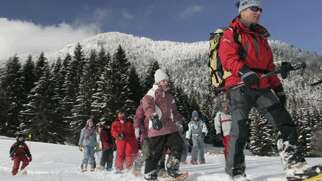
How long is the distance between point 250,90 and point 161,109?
3.07 meters

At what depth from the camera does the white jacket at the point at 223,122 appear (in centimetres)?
1108

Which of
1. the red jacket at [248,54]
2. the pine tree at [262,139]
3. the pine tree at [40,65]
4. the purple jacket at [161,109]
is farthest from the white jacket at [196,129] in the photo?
the pine tree at [262,139]

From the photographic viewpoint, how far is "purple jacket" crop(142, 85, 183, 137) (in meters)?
7.45

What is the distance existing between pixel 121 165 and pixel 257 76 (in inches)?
353

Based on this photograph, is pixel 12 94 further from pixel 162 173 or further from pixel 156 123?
pixel 156 123

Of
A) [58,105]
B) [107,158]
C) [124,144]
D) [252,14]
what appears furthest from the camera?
[58,105]

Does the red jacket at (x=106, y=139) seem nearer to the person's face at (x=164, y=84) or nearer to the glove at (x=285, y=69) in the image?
the person's face at (x=164, y=84)

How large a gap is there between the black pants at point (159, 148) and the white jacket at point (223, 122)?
3.59m

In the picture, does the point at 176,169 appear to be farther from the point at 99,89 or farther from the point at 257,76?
the point at 99,89

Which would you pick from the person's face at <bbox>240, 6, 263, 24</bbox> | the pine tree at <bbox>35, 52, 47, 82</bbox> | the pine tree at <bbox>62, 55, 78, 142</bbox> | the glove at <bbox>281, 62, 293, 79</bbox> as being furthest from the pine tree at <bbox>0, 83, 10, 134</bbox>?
the glove at <bbox>281, 62, 293, 79</bbox>

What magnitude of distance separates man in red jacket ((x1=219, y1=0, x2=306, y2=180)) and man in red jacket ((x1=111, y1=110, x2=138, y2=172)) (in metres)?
8.18

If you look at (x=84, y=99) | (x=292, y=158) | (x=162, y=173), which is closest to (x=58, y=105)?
(x=84, y=99)

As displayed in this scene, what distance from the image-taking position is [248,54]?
478 cm

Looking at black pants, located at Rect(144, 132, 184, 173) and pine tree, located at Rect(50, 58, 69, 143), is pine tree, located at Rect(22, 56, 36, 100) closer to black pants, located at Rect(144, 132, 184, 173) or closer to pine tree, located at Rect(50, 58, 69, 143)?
pine tree, located at Rect(50, 58, 69, 143)
